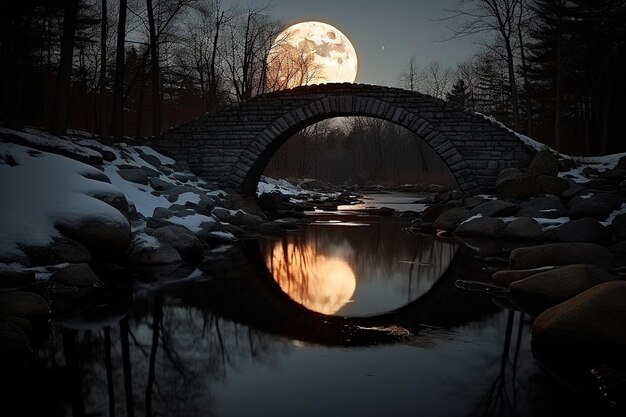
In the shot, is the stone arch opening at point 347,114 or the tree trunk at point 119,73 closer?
the stone arch opening at point 347,114

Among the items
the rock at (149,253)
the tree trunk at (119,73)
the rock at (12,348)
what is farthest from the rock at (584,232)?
the tree trunk at (119,73)

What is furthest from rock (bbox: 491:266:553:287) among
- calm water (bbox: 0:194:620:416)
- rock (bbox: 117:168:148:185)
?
rock (bbox: 117:168:148:185)

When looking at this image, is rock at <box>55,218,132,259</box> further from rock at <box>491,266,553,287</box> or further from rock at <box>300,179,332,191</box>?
rock at <box>300,179,332,191</box>

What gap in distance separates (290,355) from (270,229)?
9.01 metres

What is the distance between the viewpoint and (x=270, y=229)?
1320 cm

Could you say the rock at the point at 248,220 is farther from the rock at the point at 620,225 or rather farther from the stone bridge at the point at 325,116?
the rock at the point at 620,225

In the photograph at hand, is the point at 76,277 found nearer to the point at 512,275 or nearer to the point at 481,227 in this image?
the point at 512,275

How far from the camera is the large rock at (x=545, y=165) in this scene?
43.6 feet

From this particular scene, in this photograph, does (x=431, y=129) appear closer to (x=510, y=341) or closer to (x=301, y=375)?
(x=510, y=341)

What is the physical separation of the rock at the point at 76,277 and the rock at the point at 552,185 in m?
11.1

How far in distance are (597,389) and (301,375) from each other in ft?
6.99

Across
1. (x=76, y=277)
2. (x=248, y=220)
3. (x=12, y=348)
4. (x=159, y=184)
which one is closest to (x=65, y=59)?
(x=159, y=184)

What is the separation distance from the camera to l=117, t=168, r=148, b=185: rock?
11.8 meters

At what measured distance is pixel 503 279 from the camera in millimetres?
6633
